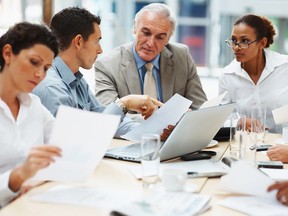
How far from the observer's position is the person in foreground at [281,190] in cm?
131

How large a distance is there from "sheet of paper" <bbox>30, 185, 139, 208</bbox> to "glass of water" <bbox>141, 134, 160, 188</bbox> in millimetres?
99

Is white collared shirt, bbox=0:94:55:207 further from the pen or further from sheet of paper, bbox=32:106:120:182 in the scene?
the pen

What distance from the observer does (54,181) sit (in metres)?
1.50

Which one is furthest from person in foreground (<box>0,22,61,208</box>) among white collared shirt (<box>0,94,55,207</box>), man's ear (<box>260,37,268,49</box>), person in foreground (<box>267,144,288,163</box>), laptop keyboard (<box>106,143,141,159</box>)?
man's ear (<box>260,37,268,49</box>)

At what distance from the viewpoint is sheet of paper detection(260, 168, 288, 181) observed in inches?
63.2

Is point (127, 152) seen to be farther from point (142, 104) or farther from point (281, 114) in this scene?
point (281, 114)

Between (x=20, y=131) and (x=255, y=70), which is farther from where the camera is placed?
(x=255, y=70)

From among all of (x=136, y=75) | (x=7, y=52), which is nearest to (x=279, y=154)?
(x=7, y=52)

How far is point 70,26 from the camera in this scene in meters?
2.22

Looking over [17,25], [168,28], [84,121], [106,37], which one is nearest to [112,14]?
[106,37]

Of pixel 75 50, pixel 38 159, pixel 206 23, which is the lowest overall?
pixel 206 23

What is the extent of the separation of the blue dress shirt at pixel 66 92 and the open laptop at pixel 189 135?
13.5 inches

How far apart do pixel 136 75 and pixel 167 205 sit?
170 centimetres

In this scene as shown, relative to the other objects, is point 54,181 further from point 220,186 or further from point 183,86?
point 183,86
